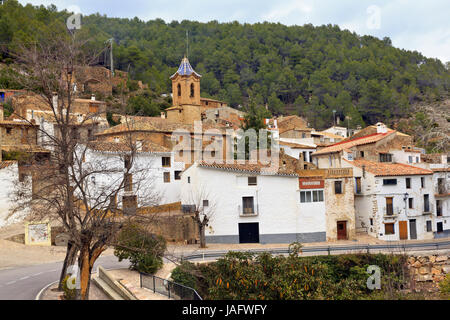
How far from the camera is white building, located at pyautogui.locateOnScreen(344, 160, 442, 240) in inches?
1446

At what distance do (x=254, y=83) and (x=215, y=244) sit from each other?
8738 centimetres

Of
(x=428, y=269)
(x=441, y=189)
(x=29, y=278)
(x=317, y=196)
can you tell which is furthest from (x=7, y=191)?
(x=441, y=189)

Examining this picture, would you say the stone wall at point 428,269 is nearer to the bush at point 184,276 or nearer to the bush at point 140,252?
the bush at point 184,276

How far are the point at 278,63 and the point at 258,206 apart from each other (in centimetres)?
10118

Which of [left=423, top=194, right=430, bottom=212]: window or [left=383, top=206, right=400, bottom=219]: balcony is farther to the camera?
[left=423, top=194, right=430, bottom=212]: window

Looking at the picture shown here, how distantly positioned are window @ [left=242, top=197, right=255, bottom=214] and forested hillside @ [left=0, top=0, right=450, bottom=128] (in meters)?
46.1

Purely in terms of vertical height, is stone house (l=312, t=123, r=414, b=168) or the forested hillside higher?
the forested hillside

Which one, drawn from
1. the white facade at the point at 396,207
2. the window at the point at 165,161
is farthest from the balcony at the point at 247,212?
the window at the point at 165,161

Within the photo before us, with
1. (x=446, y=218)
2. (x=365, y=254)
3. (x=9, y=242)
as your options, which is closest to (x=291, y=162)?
(x=446, y=218)

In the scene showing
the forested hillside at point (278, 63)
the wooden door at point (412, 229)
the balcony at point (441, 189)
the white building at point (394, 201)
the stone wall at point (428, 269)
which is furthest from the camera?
the forested hillside at point (278, 63)

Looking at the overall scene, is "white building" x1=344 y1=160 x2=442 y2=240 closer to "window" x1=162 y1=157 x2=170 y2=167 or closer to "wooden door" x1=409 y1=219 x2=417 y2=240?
"wooden door" x1=409 y1=219 x2=417 y2=240

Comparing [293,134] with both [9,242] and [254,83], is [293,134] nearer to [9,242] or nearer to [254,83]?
[9,242]

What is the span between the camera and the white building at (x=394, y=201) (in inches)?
1446

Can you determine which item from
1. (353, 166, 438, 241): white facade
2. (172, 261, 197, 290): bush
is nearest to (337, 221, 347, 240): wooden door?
(353, 166, 438, 241): white facade
